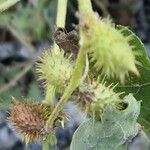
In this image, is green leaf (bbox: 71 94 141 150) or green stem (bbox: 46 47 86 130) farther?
green leaf (bbox: 71 94 141 150)

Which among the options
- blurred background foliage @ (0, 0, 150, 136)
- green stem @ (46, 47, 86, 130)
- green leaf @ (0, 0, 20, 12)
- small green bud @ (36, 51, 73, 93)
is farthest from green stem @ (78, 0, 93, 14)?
blurred background foliage @ (0, 0, 150, 136)

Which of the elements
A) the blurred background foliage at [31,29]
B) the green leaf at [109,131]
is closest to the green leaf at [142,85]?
the green leaf at [109,131]

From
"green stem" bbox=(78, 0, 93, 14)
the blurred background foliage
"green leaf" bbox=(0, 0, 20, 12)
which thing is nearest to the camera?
"green stem" bbox=(78, 0, 93, 14)

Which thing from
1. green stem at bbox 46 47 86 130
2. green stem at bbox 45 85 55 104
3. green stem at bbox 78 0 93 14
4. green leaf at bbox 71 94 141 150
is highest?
green stem at bbox 78 0 93 14

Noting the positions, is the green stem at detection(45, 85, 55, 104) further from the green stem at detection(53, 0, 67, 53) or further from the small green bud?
the green stem at detection(53, 0, 67, 53)

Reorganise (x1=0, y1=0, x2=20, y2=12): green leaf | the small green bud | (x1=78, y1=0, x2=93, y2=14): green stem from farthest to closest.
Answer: (x1=0, y1=0, x2=20, y2=12): green leaf
the small green bud
(x1=78, y1=0, x2=93, y2=14): green stem

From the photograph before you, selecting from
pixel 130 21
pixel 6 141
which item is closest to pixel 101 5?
pixel 130 21

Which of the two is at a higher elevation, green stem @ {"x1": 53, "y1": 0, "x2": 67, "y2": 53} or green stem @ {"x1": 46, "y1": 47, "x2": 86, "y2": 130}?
green stem @ {"x1": 53, "y1": 0, "x2": 67, "y2": 53}

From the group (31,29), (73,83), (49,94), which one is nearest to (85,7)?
(73,83)

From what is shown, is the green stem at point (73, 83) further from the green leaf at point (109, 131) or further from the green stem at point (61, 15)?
the green stem at point (61, 15)
